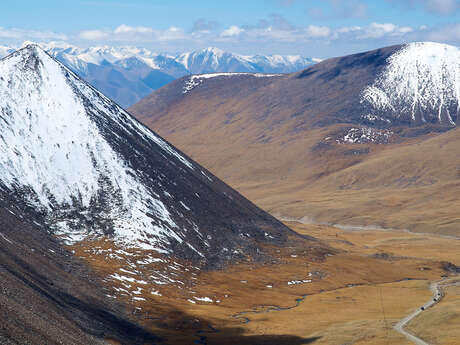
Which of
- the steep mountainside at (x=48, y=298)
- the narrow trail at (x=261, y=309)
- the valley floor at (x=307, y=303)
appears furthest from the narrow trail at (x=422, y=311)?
the steep mountainside at (x=48, y=298)

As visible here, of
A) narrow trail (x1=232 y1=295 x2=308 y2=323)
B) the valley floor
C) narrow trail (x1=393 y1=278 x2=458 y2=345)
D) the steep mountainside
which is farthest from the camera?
narrow trail (x1=232 y1=295 x2=308 y2=323)

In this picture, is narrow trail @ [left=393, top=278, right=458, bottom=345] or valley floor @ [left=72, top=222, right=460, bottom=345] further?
valley floor @ [left=72, top=222, right=460, bottom=345]

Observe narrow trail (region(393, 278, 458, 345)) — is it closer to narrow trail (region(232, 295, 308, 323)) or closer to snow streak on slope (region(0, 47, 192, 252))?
narrow trail (region(232, 295, 308, 323))

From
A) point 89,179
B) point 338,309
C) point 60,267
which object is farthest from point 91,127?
point 338,309

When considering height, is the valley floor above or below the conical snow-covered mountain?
below

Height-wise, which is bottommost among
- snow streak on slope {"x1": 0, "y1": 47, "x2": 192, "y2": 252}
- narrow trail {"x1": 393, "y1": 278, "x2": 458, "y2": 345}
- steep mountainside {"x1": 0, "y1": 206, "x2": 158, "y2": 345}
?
narrow trail {"x1": 393, "y1": 278, "x2": 458, "y2": 345}

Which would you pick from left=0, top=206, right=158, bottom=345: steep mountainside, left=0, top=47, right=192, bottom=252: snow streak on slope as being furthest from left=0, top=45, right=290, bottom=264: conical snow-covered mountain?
left=0, top=206, right=158, bottom=345: steep mountainside

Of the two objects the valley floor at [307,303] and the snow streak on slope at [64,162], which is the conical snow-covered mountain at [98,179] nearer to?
the snow streak on slope at [64,162]
